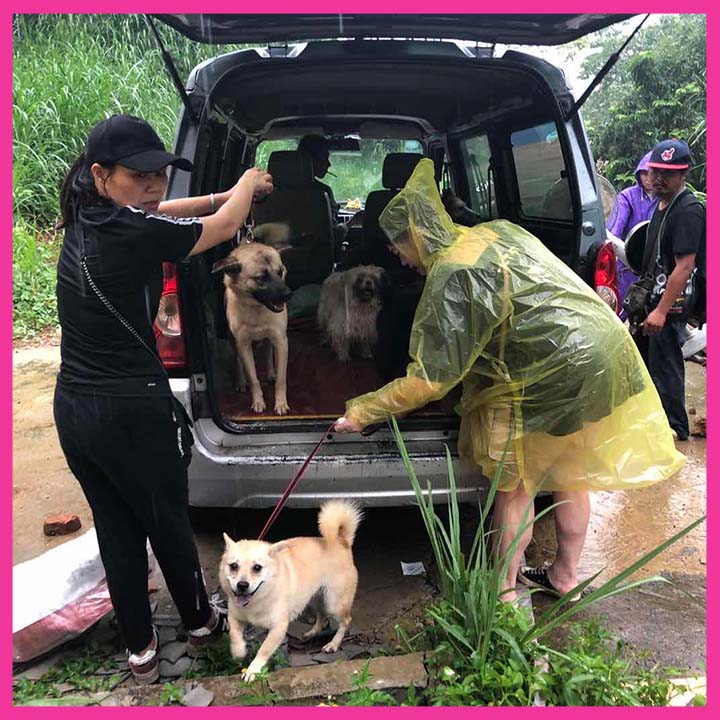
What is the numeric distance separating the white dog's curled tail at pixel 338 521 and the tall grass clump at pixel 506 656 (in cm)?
43

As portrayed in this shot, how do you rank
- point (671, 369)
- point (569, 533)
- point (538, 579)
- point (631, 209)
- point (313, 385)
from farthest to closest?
point (631, 209) < point (671, 369) < point (313, 385) < point (538, 579) < point (569, 533)

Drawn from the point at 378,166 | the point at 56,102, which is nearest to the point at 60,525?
the point at 378,166

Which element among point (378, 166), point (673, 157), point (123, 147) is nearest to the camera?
point (123, 147)

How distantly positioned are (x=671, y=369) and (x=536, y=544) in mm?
1996

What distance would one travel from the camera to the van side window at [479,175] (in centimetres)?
450

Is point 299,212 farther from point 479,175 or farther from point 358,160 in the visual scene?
point 479,175

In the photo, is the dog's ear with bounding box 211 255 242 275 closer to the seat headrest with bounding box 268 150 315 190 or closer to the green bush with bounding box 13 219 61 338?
the seat headrest with bounding box 268 150 315 190

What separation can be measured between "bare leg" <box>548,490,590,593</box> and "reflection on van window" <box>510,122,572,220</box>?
1399mm

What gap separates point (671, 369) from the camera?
15.2 ft

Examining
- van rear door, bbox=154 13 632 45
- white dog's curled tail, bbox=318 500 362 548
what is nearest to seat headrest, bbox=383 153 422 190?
van rear door, bbox=154 13 632 45

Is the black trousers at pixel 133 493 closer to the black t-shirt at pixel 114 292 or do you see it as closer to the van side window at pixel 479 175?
the black t-shirt at pixel 114 292

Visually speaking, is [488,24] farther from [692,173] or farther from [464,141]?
[692,173]

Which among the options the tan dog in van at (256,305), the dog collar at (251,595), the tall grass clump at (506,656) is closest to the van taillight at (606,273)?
the tall grass clump at (506,656)

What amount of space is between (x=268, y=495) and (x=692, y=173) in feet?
38.6
